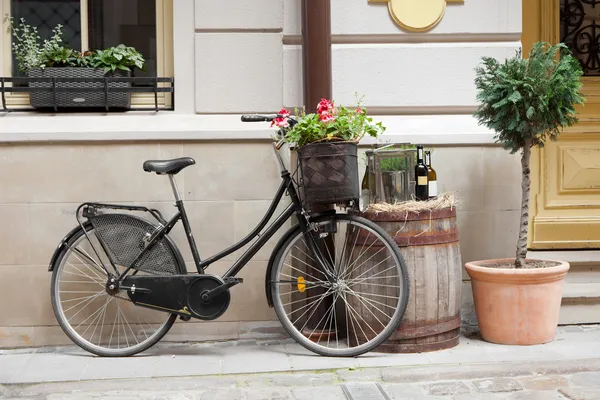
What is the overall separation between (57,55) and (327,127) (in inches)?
74.2

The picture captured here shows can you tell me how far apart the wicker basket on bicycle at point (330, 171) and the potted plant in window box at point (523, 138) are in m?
0.97

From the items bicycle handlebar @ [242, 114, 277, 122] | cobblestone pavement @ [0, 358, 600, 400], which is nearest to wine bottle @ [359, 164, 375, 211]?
bicycle handlebar @ [242, 114, 277, 122]

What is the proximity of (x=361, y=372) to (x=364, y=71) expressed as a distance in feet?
6.32

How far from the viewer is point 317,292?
5332 mm

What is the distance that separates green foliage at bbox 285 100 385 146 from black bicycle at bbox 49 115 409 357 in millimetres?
160

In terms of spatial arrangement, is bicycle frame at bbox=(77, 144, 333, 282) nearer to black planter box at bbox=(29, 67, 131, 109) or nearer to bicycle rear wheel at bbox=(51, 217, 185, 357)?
bicycle rear wheel at bbox=(51, 217, 185, 357)

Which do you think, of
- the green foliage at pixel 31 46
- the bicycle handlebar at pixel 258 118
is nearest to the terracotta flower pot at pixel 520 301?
the bicycle handlebar at pixel 258 118

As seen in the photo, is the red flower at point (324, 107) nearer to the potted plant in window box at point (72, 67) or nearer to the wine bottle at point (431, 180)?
the wine bottle at point (431, 180)

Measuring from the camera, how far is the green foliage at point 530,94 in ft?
16.4

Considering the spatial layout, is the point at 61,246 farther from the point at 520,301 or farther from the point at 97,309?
the point at 520,301

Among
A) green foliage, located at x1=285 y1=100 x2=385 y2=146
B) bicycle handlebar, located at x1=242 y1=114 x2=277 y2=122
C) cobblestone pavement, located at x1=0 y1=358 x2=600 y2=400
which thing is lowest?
cobblestone pavement, located at x1=0 y1=358 x2=600 y2=400

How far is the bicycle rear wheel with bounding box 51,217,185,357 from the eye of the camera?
5113 millimetres

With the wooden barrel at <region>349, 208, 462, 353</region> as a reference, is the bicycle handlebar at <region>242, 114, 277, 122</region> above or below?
above

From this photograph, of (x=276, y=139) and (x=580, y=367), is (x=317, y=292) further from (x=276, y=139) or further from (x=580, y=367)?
(x=580, y=367)
